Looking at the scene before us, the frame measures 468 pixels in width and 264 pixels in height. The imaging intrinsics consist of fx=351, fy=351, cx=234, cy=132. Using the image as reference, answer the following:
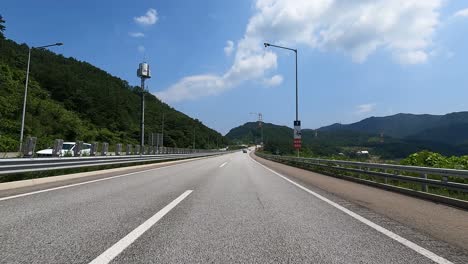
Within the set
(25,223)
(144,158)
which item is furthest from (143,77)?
(25,223)

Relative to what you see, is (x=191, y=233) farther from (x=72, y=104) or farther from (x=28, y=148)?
(x=72, y=104)

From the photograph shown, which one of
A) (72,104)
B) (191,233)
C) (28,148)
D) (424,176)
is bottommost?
(191,233)

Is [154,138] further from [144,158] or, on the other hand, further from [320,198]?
[320,198]

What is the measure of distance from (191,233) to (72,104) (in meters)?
106

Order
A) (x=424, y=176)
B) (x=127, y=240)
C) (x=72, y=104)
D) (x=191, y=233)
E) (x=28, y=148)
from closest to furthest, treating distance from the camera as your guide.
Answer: (x=127, y=240)
(x=191, y=233)
(x=424, y=176)
(x=28, y=148)
(x=72, y=104)

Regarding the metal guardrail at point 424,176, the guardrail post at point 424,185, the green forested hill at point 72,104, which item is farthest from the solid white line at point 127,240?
the green forested hill at point 72,104

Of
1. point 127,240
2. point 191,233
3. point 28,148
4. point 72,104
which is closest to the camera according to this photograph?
point 127,240

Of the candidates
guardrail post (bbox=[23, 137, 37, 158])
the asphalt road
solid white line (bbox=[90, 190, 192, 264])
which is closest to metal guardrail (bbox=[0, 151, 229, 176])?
guardrail post (bbox=[23, 137, 37, 158])

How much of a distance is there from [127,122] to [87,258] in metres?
116

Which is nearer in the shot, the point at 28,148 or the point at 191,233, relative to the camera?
the point at 191,233

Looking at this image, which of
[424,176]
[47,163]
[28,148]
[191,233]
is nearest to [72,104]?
[28,148]

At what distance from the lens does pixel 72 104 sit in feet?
329

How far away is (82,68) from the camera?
122m

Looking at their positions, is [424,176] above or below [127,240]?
above
